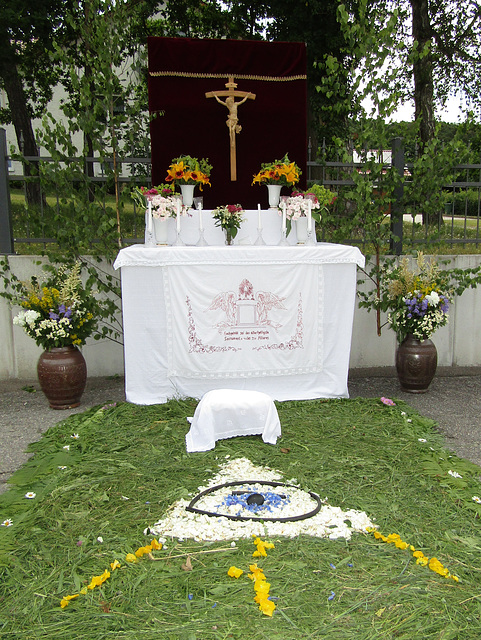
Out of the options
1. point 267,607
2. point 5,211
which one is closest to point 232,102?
point 5,211

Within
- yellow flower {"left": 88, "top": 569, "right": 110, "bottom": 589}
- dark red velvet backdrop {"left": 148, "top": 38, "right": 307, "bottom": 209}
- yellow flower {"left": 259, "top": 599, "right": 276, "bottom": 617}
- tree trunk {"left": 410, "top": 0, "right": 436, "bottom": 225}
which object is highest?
tree trunk {"left": 410, "top": 0, "right": 436, "bottom": 225}

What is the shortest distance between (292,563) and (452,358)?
4.04 m

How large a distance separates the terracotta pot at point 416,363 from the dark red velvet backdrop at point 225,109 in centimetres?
185

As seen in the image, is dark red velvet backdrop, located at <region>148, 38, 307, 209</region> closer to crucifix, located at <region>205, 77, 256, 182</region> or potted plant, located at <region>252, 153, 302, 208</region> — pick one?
crucifix, located at <region>205, 77, 256, 182</region>

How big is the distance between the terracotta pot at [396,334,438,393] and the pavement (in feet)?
0.31

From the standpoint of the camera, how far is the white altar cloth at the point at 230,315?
168 inches

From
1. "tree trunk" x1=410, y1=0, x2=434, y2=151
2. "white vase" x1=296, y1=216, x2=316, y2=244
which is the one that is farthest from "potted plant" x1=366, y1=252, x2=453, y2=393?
"tree trunk" x1=410, y1=0, x2=434, y2=151

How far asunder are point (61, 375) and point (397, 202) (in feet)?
11.4

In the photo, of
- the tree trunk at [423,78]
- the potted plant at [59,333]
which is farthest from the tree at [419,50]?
the potted plant at [59,333]

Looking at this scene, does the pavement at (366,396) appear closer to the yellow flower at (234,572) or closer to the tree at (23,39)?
the yellow flower at (234,572)

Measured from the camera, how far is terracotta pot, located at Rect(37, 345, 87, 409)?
14.5 ft

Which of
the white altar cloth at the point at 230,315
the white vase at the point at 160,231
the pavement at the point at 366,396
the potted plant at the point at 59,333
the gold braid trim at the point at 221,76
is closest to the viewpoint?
the pavement at the point at 366,396

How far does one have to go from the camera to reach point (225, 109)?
5.38 metres

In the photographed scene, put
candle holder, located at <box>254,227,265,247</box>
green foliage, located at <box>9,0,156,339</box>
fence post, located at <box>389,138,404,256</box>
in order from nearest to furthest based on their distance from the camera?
candle holder, located at <box>254,227,265,247</box> < green foliage, located at <box>9,0,156,339</box> < fence post, located at <box>389,138,404,256</box>
